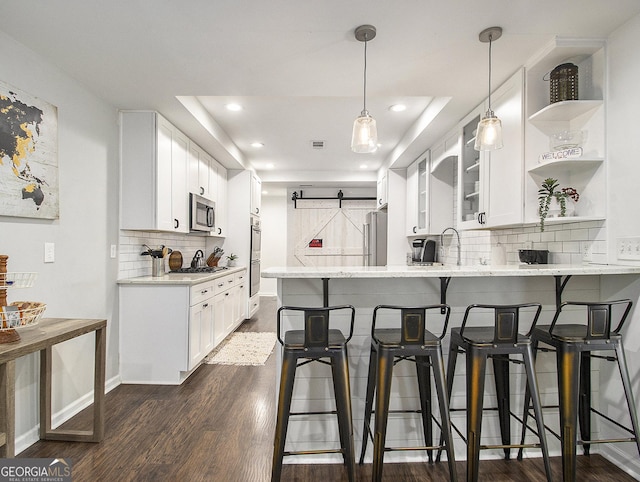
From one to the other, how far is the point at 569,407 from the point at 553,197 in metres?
1.23

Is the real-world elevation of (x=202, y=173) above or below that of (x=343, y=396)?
above

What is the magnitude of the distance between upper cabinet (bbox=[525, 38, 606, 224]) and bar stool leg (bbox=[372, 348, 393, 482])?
137cm

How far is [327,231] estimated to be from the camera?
738 cm

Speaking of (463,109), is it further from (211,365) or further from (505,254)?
(211,365)

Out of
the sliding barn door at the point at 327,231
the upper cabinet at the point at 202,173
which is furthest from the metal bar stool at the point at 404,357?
the sliding barn door at the point at 327,231

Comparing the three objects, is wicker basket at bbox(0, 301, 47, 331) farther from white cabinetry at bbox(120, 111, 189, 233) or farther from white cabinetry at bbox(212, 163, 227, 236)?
white cabinetry at bbox(212, 163, 227, 236)

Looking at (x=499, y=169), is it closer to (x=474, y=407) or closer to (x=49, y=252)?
(x=474, y=407)

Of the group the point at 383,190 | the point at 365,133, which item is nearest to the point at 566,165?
the point at 365,133

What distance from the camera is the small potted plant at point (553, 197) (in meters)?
Answer: 2.20

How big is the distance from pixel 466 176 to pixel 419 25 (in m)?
1.67

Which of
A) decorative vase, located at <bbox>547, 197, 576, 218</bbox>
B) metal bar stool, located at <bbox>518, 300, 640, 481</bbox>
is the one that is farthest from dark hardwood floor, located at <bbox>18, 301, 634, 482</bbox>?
decorative vase, located at <bbox>547, 197, 576, 218</bbox>

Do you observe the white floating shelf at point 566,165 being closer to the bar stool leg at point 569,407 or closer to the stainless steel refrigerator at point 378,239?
the bar stool leg at point 569,407

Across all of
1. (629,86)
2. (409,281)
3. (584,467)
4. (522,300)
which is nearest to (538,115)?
(629,86)

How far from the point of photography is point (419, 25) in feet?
6.26
